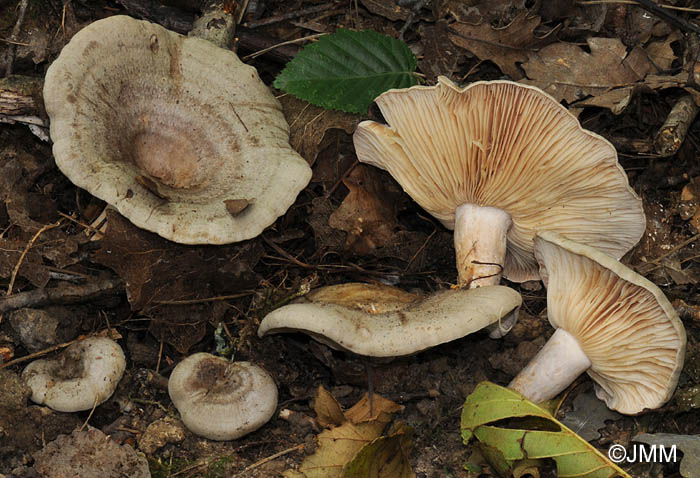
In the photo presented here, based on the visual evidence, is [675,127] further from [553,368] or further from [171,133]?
[171,133]

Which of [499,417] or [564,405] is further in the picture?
[564,405]

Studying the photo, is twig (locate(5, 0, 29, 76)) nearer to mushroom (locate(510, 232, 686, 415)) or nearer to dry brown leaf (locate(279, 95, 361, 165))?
dry brown leaf (locate(279, 95, 361, 165))

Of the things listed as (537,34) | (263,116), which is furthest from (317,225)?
(537,34)

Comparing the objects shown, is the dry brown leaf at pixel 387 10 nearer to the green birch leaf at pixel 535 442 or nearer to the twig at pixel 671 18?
the twig at pixel 671 18

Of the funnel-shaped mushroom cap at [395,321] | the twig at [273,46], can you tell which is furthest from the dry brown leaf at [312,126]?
the funnel-shaped mushroom cap at [395,321]

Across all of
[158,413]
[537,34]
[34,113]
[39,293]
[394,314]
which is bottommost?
[158,413]

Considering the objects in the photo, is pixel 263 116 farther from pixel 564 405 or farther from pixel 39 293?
pixel 564 405
